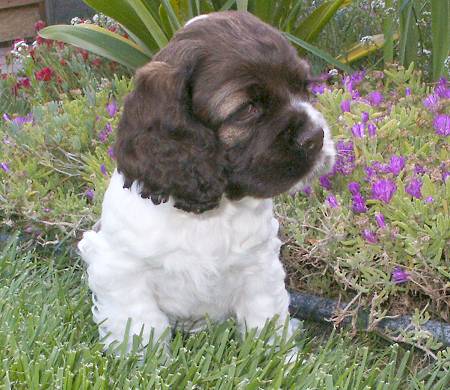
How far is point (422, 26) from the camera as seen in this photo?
560cm

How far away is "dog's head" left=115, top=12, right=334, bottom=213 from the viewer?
8.29 ft

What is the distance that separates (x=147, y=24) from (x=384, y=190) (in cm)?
232

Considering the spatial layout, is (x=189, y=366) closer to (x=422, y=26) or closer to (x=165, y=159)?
(x=165, y=159)

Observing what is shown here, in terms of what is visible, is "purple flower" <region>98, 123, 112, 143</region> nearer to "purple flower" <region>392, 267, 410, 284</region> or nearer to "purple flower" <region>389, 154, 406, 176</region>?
"purple flower" <region>389, 154, 406, 176</region>

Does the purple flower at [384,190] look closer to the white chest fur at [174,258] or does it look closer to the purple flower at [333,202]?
the purple flower at [333,202]

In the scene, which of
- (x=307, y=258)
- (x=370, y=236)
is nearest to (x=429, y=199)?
(x=370, y=236)

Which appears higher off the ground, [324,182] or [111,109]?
[111,109]

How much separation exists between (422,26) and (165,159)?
139 inches

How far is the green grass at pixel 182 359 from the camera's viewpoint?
8.86 feet

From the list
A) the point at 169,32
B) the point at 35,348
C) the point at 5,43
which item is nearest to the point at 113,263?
the point at 35,348

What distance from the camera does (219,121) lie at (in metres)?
2.53

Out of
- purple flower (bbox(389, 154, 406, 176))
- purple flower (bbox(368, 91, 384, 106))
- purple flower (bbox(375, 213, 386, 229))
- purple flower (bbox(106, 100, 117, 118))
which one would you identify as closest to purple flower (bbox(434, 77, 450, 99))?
purple flower (bbox(368, 91, 384, 106))

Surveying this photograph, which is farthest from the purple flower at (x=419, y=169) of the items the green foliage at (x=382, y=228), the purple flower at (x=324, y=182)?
the purple flower at (x=324, y=182)

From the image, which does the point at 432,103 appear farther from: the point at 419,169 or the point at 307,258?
the point at 307,258
